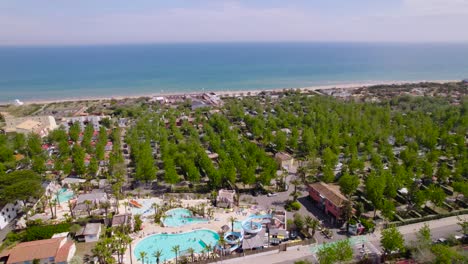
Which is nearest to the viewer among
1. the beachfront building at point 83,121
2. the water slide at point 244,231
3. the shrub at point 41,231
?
the shrub at point 41,231

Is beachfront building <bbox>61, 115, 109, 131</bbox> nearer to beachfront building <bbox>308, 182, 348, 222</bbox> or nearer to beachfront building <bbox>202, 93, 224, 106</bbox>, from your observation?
beachfront building <bbox>202, 93, 224, 106</bbox>

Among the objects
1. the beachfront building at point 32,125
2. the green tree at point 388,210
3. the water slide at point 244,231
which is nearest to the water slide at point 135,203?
the water slide at point 244,231

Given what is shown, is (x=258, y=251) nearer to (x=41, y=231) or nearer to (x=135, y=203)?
(x=135, y=203)

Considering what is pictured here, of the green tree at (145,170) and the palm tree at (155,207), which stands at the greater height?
the green tree at (145,170)

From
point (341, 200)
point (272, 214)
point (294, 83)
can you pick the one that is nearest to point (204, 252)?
point (272, 214)

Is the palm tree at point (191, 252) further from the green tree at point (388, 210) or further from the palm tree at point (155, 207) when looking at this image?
the green tree at point (388, 210)

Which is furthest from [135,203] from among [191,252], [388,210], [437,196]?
[437,196]
